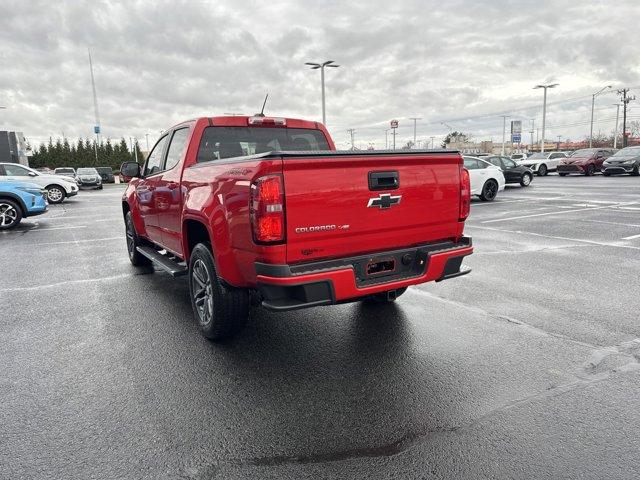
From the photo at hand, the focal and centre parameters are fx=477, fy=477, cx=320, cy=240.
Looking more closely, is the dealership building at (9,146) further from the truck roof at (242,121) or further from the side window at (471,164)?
the truck roof at (242,121)

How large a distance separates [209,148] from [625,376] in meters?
4.12

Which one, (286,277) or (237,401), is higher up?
(286,277)

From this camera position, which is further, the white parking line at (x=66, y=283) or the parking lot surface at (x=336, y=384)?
the white parking line at (x=66, y=283)

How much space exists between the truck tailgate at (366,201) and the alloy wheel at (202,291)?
1240 millimetres

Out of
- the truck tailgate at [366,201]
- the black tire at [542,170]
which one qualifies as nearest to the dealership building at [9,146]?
the black tire at [542,170]

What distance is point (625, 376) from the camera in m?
3.41

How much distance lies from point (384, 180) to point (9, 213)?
12284 millimetres

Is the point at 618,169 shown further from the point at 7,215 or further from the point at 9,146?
the point at 9,146

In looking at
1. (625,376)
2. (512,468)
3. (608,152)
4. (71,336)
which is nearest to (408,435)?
(512,468)

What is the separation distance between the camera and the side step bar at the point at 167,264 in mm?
4848

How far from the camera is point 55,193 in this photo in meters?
21.2

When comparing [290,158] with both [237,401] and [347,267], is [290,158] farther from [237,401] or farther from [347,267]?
[237,401]

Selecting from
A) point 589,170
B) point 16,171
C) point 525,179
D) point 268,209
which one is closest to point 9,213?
point 16,171

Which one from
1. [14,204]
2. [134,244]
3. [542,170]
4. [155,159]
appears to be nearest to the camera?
[155,159]
